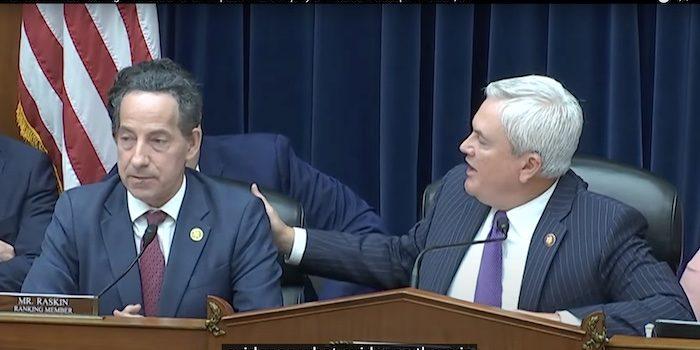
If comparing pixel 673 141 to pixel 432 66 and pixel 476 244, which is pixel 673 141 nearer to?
pixel 432 66

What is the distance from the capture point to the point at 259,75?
13.3 feet

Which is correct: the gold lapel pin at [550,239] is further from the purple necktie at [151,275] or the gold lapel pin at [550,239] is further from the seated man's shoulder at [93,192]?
the seated man's shoulder at [93,192]

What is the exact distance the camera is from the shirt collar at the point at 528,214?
282cm

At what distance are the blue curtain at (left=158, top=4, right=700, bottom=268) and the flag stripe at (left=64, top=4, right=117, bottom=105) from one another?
265mm

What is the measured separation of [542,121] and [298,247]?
2.36 feet

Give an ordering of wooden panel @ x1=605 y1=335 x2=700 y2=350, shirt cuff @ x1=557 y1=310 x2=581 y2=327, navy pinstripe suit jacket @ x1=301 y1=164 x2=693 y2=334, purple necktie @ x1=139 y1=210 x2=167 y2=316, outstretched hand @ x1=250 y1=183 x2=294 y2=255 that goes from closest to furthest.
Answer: wooden panel @ x1=605 y1=335 x2=700 y2=350
shirt cuff @ x1=557 y1=310 x2=581 y2=327
navy pinstripe suit jacket @ x1=301 y1=164 x2=693 y2=334
purple necktie @ x1=139 y1=210 x2=167 y2=316
outstretched hand @ x1=250 y1=183 x2=294 y2=255

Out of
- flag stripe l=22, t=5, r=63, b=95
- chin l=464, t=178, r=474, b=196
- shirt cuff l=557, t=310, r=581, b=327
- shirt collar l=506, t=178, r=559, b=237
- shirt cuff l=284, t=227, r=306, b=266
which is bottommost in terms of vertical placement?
shirt cuff l=557, t=310, r=581, b=327

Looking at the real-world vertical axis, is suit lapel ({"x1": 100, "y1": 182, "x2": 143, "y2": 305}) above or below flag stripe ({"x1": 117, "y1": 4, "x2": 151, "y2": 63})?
below

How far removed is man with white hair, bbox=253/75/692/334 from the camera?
2705 millimetres

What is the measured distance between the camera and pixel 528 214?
9.29 feet

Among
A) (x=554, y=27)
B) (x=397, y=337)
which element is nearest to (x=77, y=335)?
(x=397, y=337)

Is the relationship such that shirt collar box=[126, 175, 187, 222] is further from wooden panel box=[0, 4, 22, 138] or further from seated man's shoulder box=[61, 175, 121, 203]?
wooden panel box=[0, 4, 22, 138]

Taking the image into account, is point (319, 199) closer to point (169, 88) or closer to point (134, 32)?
point (134, 32)

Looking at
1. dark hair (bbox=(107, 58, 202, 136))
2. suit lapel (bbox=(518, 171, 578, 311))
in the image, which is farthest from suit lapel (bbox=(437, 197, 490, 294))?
dark hair (bbox=(107, 58, 202, 136))
